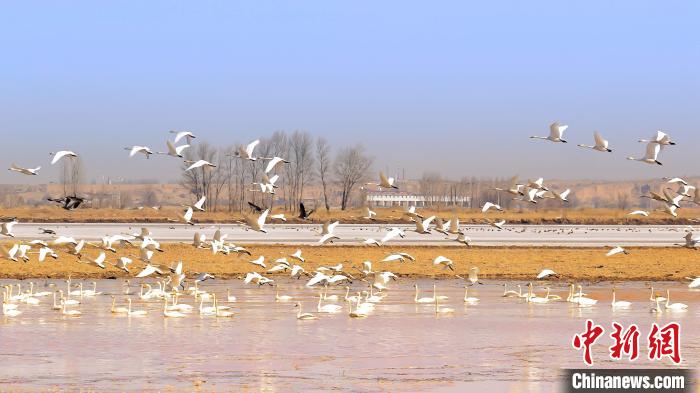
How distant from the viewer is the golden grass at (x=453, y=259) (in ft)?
145

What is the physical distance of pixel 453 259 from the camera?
169 ft

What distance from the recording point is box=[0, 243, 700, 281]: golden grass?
145ft

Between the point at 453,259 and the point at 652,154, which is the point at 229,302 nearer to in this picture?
the point at 652,154

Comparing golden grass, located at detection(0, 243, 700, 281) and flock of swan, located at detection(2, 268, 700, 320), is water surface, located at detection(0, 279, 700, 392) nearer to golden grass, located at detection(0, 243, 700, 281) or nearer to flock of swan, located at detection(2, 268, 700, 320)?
flock of swan, located at detection(2, 268, 700, 320)

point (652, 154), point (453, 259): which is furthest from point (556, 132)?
point (453, 259)

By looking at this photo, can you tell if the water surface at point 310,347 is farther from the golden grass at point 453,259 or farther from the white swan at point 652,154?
the golden grass at point 453,259

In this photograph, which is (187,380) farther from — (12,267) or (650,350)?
(12,267)

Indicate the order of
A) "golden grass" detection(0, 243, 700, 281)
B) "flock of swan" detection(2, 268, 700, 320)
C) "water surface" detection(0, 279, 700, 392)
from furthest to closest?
"golden grass" detection(0, 243, 700, 281) → "flock of swan" detection(2, 268, 700, 320) → "water surface" detection(0, 279, 700, 392)

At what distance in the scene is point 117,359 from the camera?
21.8 metres

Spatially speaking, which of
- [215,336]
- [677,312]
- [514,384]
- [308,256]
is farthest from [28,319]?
[308,256]

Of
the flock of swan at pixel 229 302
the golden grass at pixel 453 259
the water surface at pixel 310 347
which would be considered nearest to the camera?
the water surface at pixel 310 347

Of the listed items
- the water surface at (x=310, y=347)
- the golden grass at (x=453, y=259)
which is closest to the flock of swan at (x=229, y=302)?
the water surface at (x=310, y=347)

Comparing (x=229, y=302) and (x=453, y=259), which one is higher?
(x=453, y=259)

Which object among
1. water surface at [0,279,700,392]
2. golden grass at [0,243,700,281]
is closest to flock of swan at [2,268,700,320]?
water surface at [0,279,700,392]
